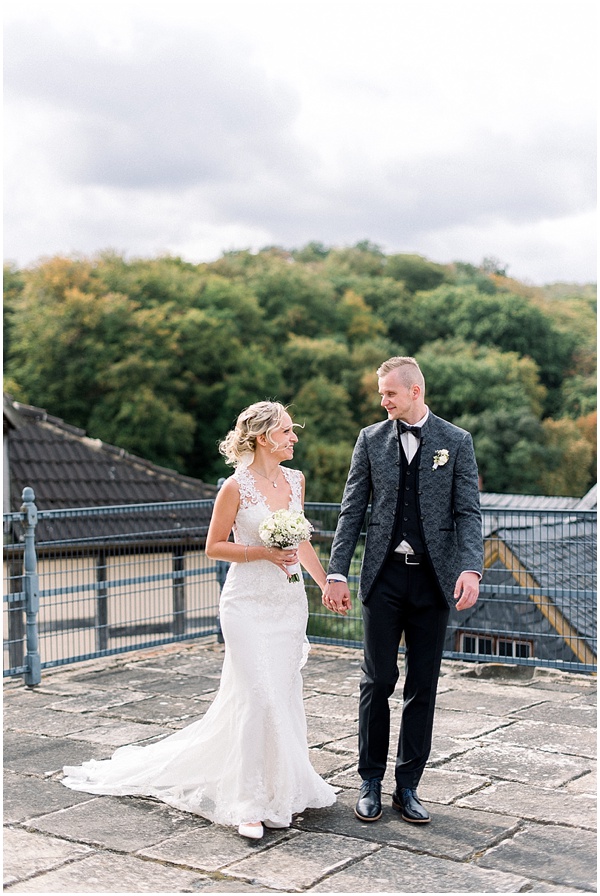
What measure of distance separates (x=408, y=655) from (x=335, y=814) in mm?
837

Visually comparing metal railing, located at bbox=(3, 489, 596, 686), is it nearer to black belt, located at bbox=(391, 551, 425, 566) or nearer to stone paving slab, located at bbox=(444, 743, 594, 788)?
stone paving slab, located at bbox=(444, 743, 594, 788)

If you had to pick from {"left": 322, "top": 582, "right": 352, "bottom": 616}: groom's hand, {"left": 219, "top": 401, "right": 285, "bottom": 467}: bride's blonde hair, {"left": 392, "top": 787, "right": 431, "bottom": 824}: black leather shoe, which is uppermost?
{"left": 219, "top": 401, "right": 285, "bottom": 467}: bride's blonde hair

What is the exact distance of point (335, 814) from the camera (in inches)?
202

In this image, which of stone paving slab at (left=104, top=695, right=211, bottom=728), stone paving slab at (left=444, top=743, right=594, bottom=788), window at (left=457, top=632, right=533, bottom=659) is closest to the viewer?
stone paving slab at (left=444, top=743, right=594, bottom=788)

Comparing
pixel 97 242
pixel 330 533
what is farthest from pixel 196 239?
pixel 330 533

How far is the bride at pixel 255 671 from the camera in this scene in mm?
4973

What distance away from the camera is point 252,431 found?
516cm

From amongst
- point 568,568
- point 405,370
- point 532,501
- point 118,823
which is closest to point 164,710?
point 118,823

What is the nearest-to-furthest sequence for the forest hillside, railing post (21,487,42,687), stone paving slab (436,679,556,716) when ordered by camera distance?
stone paving slab (436,679,556,716) → railing post (21,487,42,687) → the forest hillside

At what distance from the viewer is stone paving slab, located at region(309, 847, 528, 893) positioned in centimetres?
427

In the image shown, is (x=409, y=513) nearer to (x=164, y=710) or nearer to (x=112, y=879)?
(x=112, y=879)

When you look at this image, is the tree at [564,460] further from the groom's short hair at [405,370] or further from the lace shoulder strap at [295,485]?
the groom's short hair at [405,370]

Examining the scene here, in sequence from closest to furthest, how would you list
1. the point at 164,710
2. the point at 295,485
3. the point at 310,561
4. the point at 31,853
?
the point at 31,853 < the point at 310,561 < the point at 295,485 < the point at 164,710

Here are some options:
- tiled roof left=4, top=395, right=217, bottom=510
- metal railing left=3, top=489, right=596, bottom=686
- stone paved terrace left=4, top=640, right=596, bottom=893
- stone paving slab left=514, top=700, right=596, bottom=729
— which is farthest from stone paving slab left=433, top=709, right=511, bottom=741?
tiled roof left=4, top=395, right=217, bottom=510
